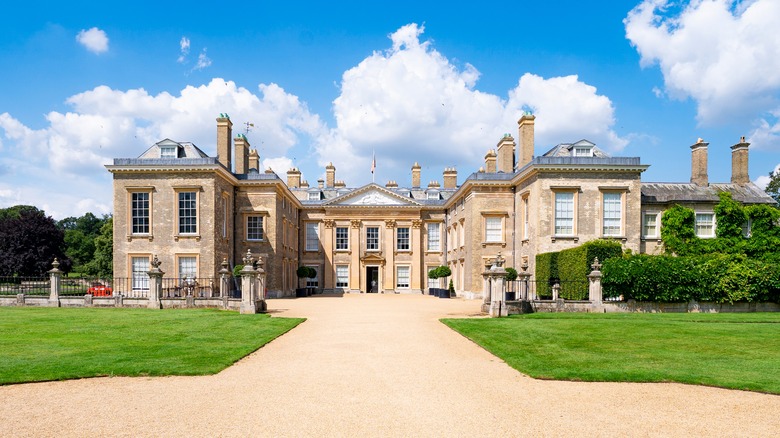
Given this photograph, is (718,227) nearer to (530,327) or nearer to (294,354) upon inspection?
(530,327)

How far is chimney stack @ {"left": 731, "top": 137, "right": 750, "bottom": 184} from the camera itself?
29.5 m

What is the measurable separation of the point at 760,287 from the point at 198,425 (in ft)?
70.0

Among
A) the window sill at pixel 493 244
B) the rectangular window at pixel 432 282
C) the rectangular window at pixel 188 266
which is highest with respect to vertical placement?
the window sill at pixel 493 244

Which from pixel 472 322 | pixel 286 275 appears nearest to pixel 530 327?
pixel 472 322

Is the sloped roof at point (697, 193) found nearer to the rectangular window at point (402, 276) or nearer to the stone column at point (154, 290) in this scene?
the rectangular window at point (402, 276)

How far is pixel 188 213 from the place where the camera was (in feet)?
87.3

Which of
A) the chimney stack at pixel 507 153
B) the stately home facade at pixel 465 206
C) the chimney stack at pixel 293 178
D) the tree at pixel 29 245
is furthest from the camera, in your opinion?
the chimney stack at pixel 293 178

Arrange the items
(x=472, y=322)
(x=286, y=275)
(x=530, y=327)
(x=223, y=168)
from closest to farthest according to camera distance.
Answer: (x=530, y=327) → (x=472, y=322) → (x=223, y=168) → (x=286, y=275)

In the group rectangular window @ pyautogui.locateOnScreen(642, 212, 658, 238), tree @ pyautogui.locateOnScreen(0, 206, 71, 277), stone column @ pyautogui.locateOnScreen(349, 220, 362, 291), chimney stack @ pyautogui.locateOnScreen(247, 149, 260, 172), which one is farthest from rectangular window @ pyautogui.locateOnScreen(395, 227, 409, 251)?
tree @ pyautogui.locateOnScreen(0, 206, 71, 277)

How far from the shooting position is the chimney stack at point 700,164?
28953 mm

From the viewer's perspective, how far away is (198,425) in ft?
18.5

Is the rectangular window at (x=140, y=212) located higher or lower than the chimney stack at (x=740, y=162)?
lower

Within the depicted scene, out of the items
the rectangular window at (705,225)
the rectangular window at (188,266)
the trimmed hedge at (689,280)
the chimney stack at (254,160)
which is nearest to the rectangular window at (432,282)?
the chimney stack at (254,160)

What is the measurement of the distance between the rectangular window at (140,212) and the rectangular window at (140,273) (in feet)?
4.77
